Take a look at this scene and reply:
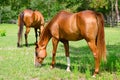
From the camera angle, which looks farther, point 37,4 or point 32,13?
point 37,4

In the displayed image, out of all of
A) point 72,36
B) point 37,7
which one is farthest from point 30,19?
point 37,7

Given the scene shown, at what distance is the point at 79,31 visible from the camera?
7578 mm

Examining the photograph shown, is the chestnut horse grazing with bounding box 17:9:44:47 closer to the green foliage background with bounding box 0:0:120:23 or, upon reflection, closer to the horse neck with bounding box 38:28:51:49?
the horse neck with bounding box 38:28:51:49

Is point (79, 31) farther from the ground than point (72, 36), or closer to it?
farther from the ground

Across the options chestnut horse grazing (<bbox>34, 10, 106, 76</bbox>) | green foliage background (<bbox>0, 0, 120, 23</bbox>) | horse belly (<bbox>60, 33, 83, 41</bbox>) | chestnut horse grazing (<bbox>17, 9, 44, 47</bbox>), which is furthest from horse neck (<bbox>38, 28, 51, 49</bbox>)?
green foliage background (<bbox>0, 0, 120, 23</bbox>)

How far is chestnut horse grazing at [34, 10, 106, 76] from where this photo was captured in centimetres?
731

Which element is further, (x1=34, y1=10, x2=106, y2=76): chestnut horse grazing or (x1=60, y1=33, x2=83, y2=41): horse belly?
(x1=60, y1=33, x2=83, y2=41): horse belly

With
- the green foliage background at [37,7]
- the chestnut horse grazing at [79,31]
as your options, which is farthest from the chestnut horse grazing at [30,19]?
the green foliage background at [37,7]

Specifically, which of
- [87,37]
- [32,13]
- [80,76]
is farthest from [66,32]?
[32,13]

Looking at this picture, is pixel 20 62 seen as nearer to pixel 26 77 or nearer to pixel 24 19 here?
pixel 26 77

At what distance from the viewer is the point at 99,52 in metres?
7.36

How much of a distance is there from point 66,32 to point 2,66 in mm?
2606

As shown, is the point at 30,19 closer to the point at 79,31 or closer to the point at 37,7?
the point at 79,31

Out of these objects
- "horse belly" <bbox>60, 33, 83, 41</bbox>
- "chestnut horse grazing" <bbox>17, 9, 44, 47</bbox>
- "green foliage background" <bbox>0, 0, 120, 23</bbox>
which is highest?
"horse belly" <bbox>60, 33, 83, 41</bbox>
